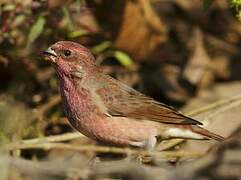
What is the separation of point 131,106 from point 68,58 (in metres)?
0.76

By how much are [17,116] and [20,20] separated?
1.03 metres

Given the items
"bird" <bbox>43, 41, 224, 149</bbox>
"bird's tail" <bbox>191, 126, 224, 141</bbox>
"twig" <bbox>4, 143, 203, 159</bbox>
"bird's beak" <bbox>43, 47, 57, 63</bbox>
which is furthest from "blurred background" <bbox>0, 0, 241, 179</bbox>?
"twig" <bbox>4, 143, 203, 159</bbox>

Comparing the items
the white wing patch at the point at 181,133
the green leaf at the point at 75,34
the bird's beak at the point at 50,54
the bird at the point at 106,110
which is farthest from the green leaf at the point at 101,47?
the white wing patch at the point at 181,133

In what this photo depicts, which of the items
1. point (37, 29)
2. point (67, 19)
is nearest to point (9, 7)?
point (37, 29)

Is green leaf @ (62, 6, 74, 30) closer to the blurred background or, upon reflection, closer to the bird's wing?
the blurred background

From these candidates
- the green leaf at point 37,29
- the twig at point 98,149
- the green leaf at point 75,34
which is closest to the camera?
the twig at point 98,149

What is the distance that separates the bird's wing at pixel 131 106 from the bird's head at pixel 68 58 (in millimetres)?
278

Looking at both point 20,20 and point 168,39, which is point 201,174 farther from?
point 168,39

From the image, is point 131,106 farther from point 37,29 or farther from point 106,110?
point 37,29

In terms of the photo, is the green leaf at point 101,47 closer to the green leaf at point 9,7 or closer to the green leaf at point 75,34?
the green leaf at point 75,34

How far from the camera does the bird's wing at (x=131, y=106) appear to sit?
7.27 metres

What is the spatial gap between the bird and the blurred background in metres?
0.46

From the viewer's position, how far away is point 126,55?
932 centimetres

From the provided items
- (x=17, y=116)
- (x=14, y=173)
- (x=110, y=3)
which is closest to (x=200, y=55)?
(x=110, y=3)
